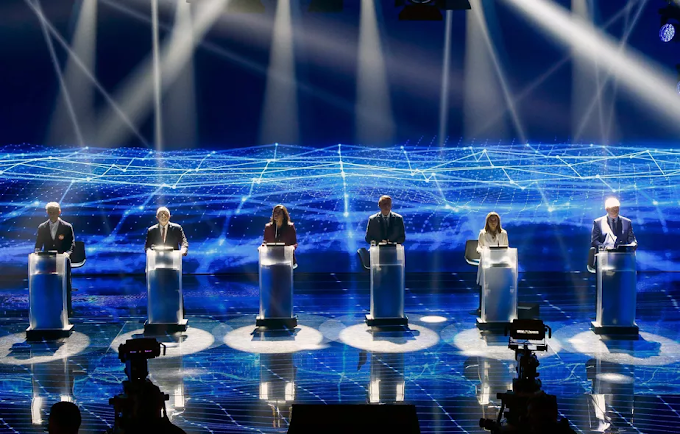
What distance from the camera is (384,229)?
26.9ft

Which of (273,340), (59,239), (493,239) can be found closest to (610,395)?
(493,239)

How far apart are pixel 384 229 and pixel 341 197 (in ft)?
8.99

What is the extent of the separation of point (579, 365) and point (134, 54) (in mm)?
7277

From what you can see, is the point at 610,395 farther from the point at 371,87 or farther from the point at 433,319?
the point at 371,87

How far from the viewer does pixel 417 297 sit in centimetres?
925

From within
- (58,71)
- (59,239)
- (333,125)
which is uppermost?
(58,71)

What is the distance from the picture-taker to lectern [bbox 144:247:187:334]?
283 inches

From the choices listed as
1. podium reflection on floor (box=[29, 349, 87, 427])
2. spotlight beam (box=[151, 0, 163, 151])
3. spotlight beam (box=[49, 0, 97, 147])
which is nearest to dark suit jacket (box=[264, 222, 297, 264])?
podium reflection on floor (box=[29, 349, 87, 427])

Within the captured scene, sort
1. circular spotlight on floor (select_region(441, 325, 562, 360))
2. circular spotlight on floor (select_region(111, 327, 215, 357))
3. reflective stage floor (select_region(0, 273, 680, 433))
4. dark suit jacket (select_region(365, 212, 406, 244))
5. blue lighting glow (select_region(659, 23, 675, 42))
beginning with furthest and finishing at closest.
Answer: blue lighting glow (select_region(659, 23, 675, 42)) → dark suit jacket (select_region(365, 212, 406, 244)) → circular spotlight on floor (select_region(111, 327, 215, 357)) → circular spotlight on floor (select_region(441, 325, 562, 360)) → reflective stage floor (select_region(0, 273, 680, 433))

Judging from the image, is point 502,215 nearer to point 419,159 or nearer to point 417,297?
point 419,159

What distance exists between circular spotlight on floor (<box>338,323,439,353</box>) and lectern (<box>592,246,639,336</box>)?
157 cm

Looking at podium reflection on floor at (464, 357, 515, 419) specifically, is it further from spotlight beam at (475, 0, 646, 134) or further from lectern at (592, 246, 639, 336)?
spotlight beam at (475, 0, 646, 134)

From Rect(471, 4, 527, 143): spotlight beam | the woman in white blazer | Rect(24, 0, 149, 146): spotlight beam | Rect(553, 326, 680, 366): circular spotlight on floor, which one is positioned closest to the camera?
Rect(553, 326, 680, 366): circular spotlight on floor

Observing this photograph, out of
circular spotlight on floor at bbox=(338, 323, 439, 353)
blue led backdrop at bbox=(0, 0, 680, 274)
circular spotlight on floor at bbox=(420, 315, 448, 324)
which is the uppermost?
blue led backdrop at bbox=(0, 0, 680, 274)
